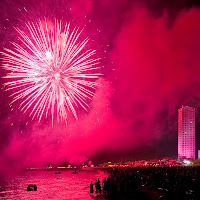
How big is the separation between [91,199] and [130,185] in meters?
7.28

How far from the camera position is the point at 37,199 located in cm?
2909

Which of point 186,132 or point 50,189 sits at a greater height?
point 186,132

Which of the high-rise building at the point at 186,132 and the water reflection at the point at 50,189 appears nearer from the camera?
the water reflection at the point at 50,189

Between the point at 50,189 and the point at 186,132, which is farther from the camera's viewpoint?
the point at 186,132

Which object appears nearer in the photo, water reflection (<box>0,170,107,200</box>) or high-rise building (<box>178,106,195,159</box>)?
water reflection (<box>0,170,107,200</box>)

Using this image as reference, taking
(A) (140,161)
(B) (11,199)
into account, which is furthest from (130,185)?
(A) (140,161)

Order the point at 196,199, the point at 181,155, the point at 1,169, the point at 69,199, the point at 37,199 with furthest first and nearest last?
the point at 181,155 < the point at 1,169 < the point at 37,199 < the point at 69,199 < the point at 196,199

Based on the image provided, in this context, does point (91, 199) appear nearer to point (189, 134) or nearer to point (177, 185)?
point (177, 185)

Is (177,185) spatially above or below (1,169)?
above

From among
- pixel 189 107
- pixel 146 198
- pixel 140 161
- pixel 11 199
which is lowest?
pixel 140 161

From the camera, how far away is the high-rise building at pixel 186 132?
582ft

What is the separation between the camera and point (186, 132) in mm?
182125

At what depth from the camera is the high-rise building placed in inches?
6983

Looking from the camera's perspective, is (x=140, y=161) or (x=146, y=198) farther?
(x=140, y=161)
